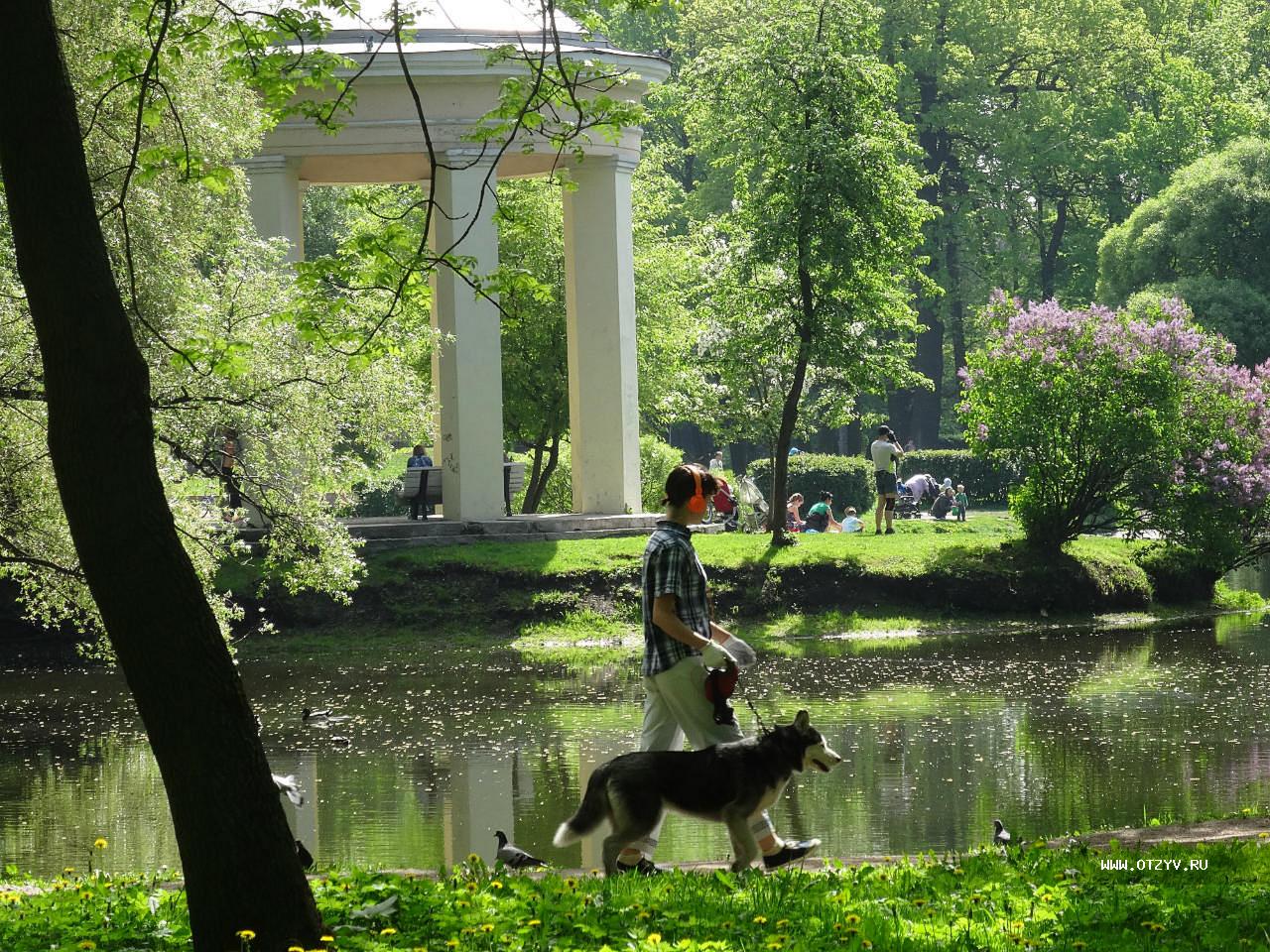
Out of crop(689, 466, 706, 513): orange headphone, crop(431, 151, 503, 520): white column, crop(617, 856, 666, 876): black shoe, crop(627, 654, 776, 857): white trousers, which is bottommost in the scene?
crop(617, 856, 666, 876): black shoe

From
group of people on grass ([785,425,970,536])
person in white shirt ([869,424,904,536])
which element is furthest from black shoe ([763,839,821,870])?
person in white shirt ([869,424,904,536])

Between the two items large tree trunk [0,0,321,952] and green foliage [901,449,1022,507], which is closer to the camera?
large tree trunk [0,0,321,952]

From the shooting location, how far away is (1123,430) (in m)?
25.6

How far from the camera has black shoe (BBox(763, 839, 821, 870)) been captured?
27.0 ft

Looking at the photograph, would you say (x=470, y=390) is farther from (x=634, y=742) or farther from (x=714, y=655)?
(x=714, y=655)

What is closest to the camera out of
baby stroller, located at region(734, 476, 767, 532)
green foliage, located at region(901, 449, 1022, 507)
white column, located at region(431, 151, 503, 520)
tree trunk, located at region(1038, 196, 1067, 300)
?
white column, located at region(431, 151, 503, 520)

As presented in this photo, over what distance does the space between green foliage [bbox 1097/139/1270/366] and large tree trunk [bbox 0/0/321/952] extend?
40602 mm

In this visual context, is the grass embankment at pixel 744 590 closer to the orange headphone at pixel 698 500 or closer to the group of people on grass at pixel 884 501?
the group of people on grass at pixel 884 501

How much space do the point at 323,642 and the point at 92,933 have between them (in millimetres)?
16034

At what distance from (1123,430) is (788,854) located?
18.5 meters

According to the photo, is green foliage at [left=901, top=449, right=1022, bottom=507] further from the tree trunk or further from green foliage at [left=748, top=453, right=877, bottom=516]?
the tree trunk

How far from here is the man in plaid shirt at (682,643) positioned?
27.1 feet

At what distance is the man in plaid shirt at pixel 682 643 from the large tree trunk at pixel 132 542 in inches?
91.8

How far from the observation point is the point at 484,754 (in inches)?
566
